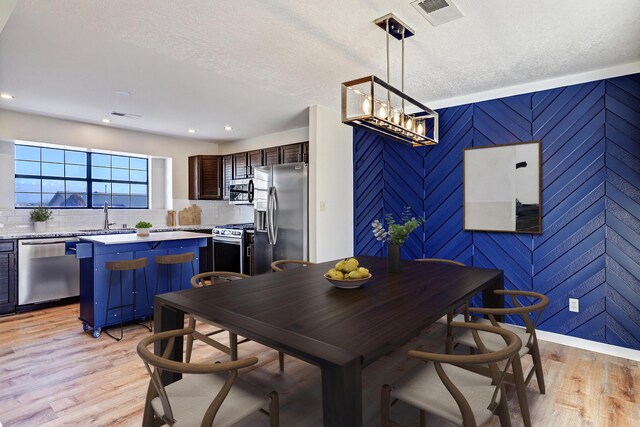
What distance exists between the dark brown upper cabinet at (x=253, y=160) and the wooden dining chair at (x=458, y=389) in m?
4.73

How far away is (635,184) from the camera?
3.03 metres

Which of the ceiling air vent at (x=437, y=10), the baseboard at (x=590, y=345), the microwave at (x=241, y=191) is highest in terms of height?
the ceiling air vent at (x=437, y=10)

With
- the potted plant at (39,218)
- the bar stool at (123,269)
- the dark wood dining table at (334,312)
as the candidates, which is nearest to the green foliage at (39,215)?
the potted plant at (39,218)

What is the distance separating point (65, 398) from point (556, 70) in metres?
4.64

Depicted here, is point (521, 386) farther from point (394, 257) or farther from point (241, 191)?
point (241, 191)

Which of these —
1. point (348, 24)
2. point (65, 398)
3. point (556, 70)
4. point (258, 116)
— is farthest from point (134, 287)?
point (556, 70)

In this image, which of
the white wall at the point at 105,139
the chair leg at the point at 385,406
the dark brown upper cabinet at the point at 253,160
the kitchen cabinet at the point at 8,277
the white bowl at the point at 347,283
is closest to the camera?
the chair leg at the point at 385,406

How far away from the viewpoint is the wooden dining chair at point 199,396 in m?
1.24

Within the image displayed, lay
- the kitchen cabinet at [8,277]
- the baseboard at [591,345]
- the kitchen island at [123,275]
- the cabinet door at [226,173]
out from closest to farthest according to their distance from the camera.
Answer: the baseboard at [591,345]
the kitchen island at [123,275]
the kitchen cabinet at [8,277]
the cabinet door at [226,173]

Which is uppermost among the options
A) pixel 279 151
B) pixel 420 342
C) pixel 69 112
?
pixel 69 112

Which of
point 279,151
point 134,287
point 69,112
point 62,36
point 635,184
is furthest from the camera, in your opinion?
point 279,151

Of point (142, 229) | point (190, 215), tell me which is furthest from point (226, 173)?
point (142, 229)

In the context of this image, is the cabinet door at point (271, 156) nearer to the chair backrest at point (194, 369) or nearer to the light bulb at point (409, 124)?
the light bulb at point (409, 124)

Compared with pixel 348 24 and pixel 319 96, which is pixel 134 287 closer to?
pixel 319 96
